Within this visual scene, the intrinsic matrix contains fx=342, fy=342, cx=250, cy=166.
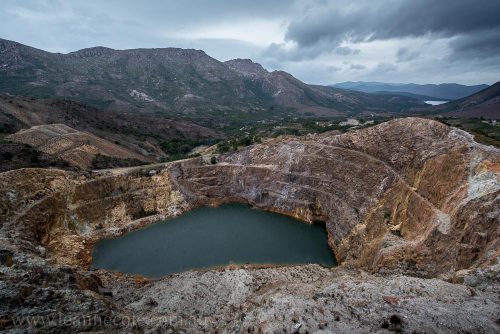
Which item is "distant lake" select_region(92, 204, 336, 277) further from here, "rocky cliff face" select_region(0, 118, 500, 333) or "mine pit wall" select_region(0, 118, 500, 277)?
"rocky cliff face" select_region(0, 118, 500, 333)

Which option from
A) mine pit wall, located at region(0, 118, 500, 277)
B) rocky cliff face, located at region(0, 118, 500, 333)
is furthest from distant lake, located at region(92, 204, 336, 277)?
rocky cliff face, located at region(0, 118, 500, 333)


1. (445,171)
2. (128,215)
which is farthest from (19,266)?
(445,171)

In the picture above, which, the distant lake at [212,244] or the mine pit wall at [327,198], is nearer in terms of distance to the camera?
the mine pit wall at [327,198]

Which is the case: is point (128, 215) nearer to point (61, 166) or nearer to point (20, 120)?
point (61, 166)

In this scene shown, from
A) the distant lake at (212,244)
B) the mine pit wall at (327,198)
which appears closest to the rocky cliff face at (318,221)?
the mine pit wall at (327,198)

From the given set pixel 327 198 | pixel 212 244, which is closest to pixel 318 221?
pixel 327 198

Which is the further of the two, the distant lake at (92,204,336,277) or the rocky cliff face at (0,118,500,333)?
the distant lake at (92,204,336,277)

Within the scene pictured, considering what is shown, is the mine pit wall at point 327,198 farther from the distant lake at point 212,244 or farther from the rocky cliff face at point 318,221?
the distant lake at point 212,244
